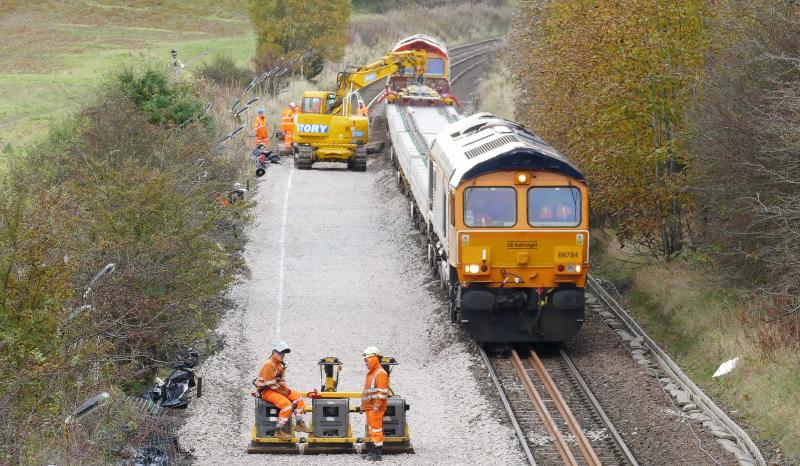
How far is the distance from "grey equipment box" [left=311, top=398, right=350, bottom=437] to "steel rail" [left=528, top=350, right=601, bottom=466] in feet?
9.56

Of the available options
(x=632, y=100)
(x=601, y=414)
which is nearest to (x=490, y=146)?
(x=632, y=100)

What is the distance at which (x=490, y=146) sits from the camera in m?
19.8

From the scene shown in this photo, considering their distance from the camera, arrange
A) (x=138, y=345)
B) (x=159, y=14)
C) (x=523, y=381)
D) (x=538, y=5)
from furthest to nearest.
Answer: (x=159, y=14) → (x=538, y=5) → (x=523, y=381) → (x=138, y=345)

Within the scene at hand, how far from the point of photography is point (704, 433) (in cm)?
1560

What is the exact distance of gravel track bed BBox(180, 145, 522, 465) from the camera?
15.7 m

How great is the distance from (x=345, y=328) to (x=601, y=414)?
6.41m

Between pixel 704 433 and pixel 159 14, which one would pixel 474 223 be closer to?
pixel 704 433

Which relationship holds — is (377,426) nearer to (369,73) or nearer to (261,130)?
(261,130)

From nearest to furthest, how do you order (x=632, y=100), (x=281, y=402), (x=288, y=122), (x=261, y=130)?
(x=281, y=402), (x=632, y=100), (x=261, y=130), (x=288, y=122)

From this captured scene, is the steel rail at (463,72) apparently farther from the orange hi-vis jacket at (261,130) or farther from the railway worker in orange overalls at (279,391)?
the railway worker in orange overalls at (279,391)

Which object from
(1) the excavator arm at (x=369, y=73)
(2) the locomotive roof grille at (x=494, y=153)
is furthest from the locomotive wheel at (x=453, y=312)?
(1) the excavator arm at (x=369, y=73)

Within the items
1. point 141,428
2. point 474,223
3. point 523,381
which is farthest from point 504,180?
point 141,428

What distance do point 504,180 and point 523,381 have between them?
127 inches

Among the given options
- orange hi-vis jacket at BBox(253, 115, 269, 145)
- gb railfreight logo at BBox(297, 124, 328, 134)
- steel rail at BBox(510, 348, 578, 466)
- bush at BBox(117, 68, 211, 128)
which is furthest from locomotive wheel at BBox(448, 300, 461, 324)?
orange hi-vis jacket at BBox(253, 115, 269, 145)
